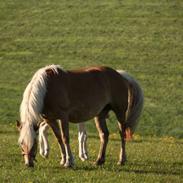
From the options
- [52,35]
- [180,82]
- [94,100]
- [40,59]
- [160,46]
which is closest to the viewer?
[94,100]

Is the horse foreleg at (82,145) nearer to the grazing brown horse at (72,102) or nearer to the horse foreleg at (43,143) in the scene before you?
the horse foreleg at (43,143)

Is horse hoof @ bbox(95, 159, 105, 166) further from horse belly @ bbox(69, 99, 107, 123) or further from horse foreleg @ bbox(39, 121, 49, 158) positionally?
horse foreleg @ bbox(39, 121, 49, 158)

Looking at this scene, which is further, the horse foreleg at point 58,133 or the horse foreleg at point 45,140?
the horse foreleg at point 45,140

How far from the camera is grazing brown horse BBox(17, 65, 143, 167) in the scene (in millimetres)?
11531

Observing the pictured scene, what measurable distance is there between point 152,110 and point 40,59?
18.3 meters

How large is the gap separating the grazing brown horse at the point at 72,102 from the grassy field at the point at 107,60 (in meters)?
0.66

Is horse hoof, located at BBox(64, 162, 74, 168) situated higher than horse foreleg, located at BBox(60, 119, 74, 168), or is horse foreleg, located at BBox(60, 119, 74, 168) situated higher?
horse foreleg, located at BBox(60, 119, 74, 168)

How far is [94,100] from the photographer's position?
12.9m

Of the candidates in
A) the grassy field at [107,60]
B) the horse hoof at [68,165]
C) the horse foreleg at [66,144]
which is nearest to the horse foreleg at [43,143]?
the grassy field at [107,60]

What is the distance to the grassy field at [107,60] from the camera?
12.2m

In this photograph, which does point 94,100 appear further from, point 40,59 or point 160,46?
point 160,46

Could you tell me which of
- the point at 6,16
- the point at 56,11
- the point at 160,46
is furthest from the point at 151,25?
the point at 6,16

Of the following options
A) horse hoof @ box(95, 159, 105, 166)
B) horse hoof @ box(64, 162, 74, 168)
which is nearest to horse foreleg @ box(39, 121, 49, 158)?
horse hoof @ box(95, 159, 105, 166)

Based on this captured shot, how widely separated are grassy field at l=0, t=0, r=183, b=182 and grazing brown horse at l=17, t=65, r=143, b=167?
2.18 feet
